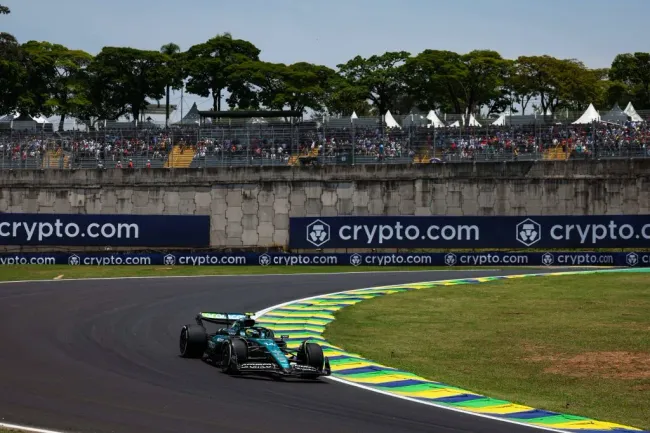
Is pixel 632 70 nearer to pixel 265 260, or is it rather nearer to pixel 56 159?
pixel 265 260

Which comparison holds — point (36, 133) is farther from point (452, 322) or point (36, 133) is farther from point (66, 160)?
point (452, 322)

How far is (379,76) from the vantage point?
8481cm

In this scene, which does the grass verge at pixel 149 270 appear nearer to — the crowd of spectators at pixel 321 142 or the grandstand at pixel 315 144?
the grandstand at pixel 315 144

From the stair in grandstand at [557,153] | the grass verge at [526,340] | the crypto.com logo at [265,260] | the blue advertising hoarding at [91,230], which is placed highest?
the stair in grandstand at [557,153]

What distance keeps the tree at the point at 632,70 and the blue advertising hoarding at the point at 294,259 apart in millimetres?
58547

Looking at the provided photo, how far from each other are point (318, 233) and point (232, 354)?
2899cm

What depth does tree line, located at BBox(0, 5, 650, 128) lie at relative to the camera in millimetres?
84938

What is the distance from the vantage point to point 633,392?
15.6 meters

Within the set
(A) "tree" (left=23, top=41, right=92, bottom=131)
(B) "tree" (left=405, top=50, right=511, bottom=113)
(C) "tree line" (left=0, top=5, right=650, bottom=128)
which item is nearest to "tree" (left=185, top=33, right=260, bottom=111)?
(C) "tree line" (left=0, top=5, right=650, bottom=128)

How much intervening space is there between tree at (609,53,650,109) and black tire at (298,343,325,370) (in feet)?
286

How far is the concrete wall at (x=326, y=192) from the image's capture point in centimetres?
4562

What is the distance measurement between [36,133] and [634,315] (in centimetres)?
3318

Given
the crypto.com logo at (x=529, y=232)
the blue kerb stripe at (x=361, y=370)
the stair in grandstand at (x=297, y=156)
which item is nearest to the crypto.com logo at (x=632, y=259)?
the crypto.com logo at (x=529, y=232)

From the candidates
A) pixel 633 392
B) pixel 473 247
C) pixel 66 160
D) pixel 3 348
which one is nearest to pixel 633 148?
pixel 473 247
